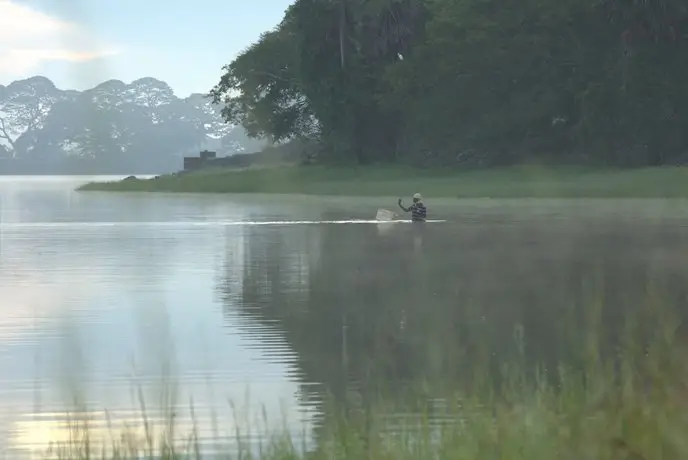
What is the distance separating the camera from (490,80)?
6900cm

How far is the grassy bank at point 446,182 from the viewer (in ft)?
172

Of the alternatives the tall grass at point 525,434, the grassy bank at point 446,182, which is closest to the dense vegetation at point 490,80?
the grassy bank at point 446,182

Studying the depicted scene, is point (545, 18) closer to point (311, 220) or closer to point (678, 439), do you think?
point (311, 220)

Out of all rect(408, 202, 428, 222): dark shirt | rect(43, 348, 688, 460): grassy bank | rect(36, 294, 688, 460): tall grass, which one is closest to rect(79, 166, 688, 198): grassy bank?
rect(408, 202, 428, 222): dark shirt

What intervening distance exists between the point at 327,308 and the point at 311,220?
23103 mm

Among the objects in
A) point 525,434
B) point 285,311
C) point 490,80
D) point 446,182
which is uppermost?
point 490,80

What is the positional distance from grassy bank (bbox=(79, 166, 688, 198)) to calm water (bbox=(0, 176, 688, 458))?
1907 cm

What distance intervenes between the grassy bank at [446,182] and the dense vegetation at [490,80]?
2.56m

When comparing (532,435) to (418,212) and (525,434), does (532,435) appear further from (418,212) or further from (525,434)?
(418,212)

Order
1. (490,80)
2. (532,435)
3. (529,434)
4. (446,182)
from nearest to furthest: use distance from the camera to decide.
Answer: (532,435) → (529,434) → (446,182) → (490,80)

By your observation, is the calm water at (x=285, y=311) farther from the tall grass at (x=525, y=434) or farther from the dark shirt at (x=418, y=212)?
the dark shirt at (x=418, y=212)

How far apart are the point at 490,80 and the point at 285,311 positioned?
53.8 metres

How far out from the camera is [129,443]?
708cm

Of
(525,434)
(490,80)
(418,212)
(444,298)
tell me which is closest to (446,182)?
(490,80)
